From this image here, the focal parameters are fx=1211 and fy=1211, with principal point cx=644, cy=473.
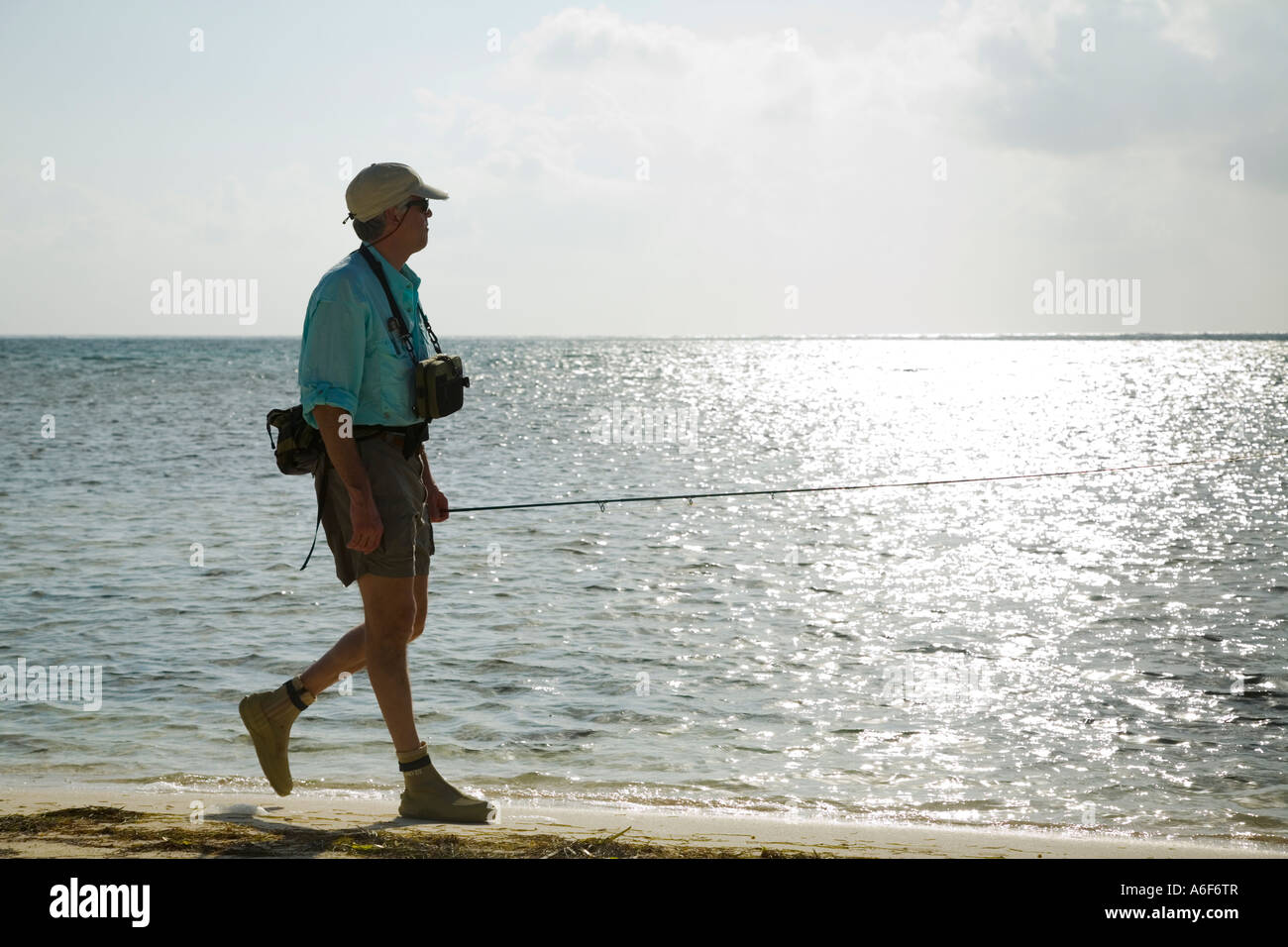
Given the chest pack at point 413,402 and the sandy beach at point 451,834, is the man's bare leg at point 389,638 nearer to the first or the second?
the chest pack at point 413,402

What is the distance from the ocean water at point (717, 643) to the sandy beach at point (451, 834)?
412 millimetres

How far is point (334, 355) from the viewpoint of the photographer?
3770mm

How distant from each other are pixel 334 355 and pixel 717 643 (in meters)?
4.99

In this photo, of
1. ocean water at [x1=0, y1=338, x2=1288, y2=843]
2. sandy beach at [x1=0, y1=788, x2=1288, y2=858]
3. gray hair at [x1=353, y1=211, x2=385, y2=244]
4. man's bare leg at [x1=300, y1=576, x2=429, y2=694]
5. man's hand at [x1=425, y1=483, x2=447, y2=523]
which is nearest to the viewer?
sandy beach at [x1=0, y1=788, x2=1288, y2=858]


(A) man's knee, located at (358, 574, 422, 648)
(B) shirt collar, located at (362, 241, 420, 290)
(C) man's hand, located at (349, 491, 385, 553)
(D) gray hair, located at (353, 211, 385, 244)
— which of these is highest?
(D) gray hair, located at (353, 211, 385, 244)

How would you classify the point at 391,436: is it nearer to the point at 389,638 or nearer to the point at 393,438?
the point at 393,438

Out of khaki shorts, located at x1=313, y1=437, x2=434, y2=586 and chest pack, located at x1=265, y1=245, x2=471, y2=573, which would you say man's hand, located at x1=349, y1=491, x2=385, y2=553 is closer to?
khaki shorts, located at x1=313, y1=437, x2=434, y2=586

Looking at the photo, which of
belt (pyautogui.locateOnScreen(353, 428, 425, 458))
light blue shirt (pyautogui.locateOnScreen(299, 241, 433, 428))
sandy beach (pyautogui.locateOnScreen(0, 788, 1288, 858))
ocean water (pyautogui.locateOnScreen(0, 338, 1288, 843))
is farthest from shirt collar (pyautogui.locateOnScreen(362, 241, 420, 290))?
ocean water (pyautogui.locateOnScreen(0, 338, 1288, 843))

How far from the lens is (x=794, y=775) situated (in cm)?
560

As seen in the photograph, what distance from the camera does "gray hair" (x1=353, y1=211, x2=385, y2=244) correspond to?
157 inches

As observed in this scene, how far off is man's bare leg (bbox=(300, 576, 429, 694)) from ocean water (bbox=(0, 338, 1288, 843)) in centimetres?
111

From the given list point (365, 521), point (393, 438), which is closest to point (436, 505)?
point (393, 438)

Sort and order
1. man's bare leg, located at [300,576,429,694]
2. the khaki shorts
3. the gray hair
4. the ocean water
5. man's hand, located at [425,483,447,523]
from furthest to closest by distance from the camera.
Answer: the ocean water, man's hand, located at [425,483,447,523], man's bare leg, located at [300,576,429,694], the gray hair, the khaki shorts
